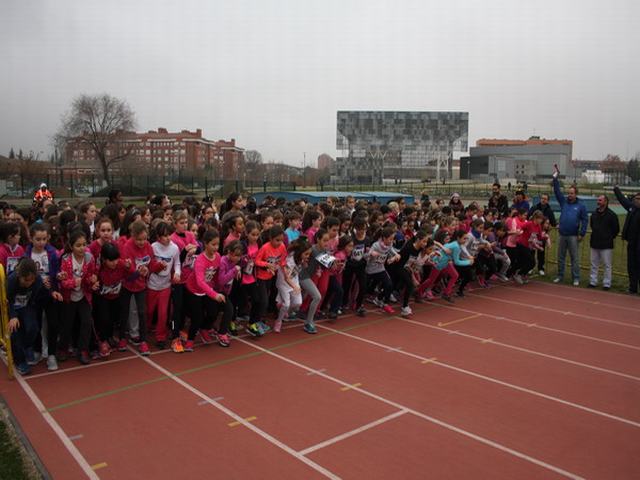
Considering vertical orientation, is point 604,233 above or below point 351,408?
above

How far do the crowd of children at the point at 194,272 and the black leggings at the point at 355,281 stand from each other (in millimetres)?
24

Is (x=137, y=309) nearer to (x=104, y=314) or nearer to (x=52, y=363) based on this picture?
(x=104, y=314)

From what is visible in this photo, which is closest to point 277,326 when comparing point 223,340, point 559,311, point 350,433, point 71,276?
point 223,340

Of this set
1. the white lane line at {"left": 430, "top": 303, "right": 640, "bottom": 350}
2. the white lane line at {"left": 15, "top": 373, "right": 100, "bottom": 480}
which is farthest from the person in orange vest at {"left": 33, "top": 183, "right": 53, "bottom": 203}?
the white lane line at {"left": 430, "top": 303, "right": 640, "bottom": 350}

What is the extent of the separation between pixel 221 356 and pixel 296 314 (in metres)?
2.33

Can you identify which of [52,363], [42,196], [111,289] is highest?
[42,196]

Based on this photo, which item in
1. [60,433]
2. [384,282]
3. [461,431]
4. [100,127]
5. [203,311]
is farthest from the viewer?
[100,127]

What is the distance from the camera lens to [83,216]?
316 inches

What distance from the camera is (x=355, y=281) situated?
9.32 m

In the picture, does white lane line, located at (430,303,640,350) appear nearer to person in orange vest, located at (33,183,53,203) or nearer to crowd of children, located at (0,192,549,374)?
crowd of children, located at (0,192,549,374)

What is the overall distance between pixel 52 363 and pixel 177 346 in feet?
4.80

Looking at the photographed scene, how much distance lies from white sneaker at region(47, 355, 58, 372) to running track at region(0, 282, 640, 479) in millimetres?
158

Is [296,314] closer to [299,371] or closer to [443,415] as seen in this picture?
[299,371]

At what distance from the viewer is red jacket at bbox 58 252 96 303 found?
596cm
